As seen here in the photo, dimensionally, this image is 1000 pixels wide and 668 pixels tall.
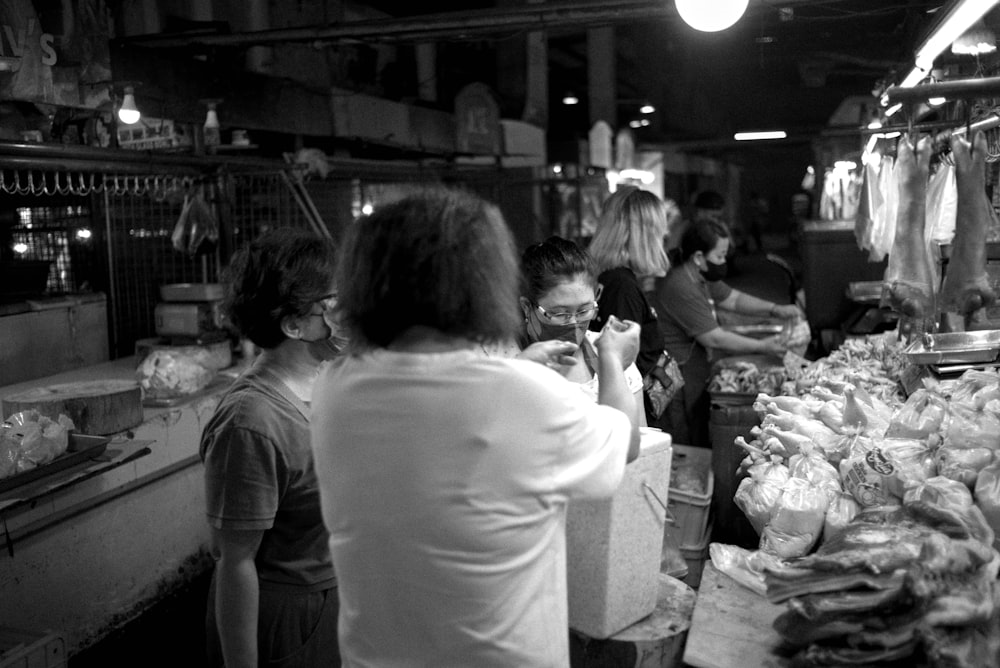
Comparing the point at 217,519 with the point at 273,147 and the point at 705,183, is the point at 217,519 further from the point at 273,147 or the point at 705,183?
the point at 705,183

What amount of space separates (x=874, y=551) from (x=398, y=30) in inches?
191

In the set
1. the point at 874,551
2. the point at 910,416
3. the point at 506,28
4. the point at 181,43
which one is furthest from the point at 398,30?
the point at 874,551

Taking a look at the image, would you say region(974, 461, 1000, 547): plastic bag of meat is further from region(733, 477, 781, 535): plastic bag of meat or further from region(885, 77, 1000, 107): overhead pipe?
→ region(885, 77, 1000, 107): overhead pipe

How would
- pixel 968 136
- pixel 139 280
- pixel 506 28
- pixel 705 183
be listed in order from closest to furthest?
pixel 968 136 < pixel 506 28 < pixel 139 280 < pixel 705 183

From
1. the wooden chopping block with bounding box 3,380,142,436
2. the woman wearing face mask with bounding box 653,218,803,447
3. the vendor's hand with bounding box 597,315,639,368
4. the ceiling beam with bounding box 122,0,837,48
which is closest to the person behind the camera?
the vendor's hand with bounding box 597,315,639,368

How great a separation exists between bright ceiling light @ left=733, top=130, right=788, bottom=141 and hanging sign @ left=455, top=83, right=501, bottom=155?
308 centimetres

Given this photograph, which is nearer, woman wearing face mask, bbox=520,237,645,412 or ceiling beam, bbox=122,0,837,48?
woman wearing face mask, bbox=520,237,645,412

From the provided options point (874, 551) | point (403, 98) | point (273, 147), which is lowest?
point (874, 551)

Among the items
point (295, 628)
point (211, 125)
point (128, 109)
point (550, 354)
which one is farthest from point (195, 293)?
point (550, 354)

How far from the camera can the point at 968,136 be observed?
3.29 m

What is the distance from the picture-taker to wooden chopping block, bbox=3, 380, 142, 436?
443 cm

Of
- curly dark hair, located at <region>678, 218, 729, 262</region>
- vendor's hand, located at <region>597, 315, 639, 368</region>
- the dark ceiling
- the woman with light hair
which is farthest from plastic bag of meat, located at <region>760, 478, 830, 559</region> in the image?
curly dark hair, located at <region>678, 218, 729, 262</region>

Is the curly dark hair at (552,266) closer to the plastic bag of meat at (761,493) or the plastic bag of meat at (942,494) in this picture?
the plastic bag of meat at (761,493)

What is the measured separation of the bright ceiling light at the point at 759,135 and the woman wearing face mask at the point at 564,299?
8.36 m
